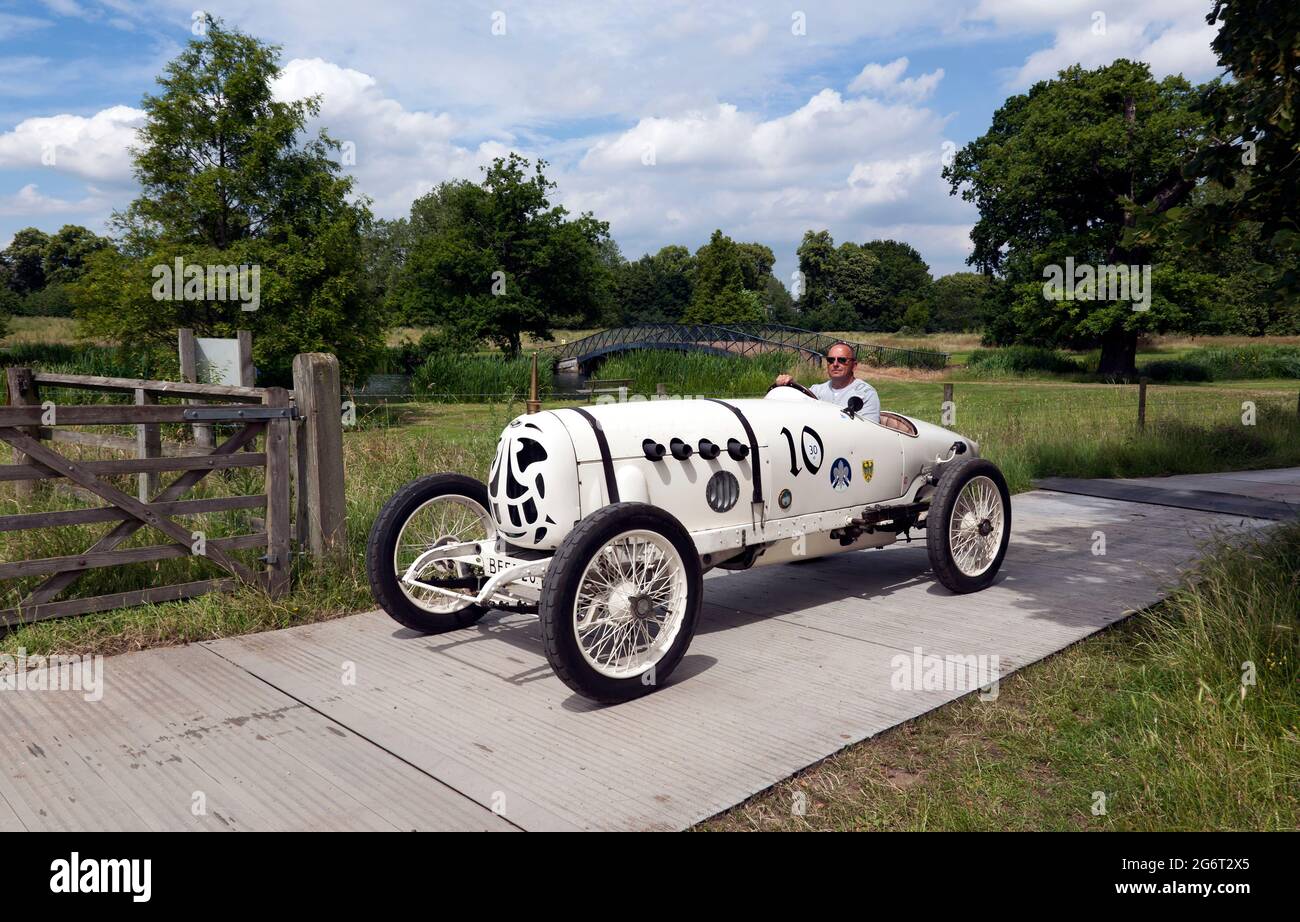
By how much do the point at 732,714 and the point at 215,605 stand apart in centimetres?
329

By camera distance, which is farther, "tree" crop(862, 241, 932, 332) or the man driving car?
"tree" crop(862, 241, 932, 332)

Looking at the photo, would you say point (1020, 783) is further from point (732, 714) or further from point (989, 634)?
point (989, 634)

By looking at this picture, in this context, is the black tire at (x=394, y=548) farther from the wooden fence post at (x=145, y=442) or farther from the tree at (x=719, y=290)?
the tree at (x=719, y=290)

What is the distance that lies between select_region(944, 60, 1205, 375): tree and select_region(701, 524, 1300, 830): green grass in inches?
1454

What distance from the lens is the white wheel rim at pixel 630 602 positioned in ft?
15.3

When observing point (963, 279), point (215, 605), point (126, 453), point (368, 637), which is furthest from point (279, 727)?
point (963, 279)

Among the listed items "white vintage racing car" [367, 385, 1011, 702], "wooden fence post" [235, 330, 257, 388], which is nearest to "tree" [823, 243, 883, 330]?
"wooden fence post" [235, 330, 257, 388]

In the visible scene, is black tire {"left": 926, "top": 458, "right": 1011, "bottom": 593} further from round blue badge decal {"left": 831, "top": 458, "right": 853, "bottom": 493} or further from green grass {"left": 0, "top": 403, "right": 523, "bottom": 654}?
green grass {"left": 0, "top": 403, "right": 523, "bottom": 654}

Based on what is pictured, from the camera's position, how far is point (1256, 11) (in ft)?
16.1

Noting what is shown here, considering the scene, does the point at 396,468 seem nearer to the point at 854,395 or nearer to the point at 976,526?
the point at 854,395

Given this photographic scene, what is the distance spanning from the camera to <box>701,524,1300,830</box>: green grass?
3625 mm

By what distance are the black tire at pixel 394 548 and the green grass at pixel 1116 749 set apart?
2.62 m

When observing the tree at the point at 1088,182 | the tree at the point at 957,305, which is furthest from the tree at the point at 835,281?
the tree at the point at 1088,182
